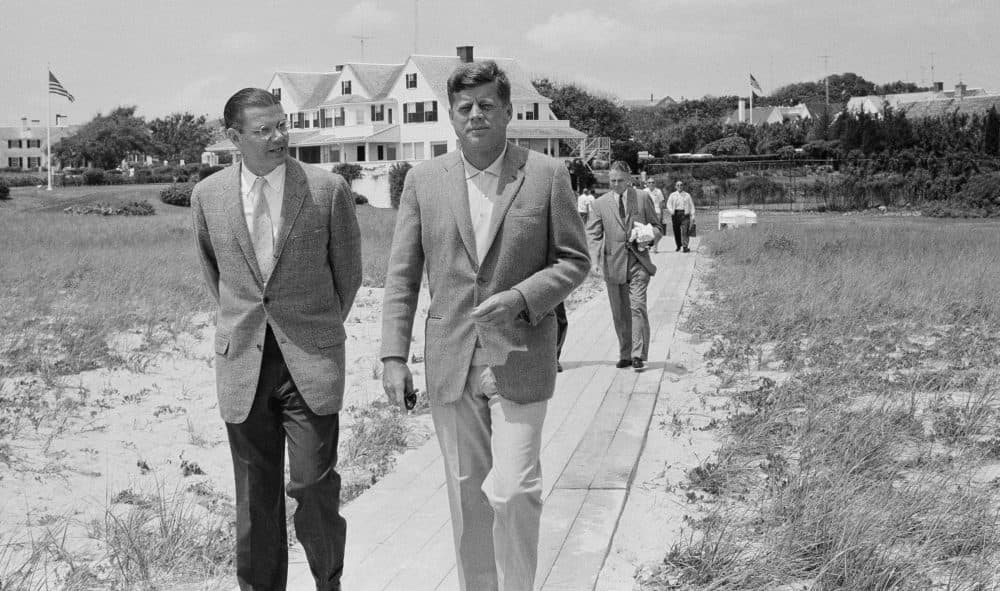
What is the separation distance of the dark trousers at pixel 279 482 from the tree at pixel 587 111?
Result: 88.2 m

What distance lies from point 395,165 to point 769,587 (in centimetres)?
6033

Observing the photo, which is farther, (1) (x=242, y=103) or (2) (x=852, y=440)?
(2) (x=852, y=440)

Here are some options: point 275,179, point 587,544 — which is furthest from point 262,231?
point 587,544

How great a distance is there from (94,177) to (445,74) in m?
23.5

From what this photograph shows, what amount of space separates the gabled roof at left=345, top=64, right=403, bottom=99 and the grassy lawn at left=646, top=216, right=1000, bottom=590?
5946 cm

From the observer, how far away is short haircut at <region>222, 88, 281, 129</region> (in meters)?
4.36

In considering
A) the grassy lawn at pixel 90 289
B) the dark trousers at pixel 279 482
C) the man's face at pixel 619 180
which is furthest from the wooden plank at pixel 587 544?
the grassy lawn at pixel 90 289

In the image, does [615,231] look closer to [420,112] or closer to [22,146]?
[420,112]

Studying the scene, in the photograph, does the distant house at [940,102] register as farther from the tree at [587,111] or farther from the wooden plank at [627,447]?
the wooden plank at [627,447]

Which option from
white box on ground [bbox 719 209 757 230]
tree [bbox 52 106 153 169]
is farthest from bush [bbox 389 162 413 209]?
tree [bbox 52 106 153 169]

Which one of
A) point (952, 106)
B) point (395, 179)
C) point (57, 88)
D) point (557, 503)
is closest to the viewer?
point (557, 503)

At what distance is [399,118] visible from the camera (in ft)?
237

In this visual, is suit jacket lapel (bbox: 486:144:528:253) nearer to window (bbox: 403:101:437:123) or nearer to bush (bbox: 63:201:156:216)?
bush (bbox: 63:201:156:216)

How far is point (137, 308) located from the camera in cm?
1462
